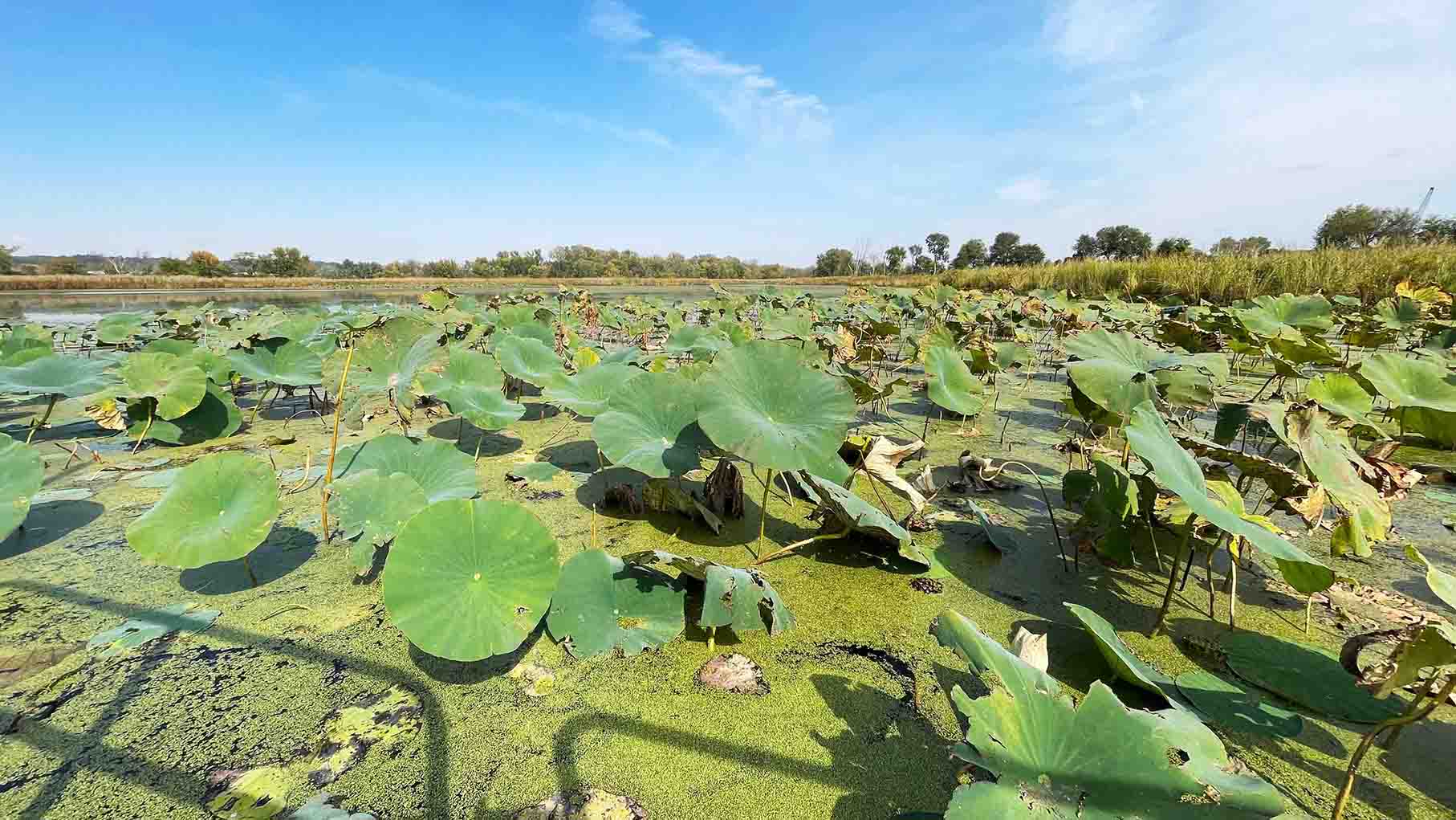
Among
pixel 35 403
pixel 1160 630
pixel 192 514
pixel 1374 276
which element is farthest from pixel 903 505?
pixel 1374 276

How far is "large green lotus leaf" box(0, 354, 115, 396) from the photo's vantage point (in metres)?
2.37

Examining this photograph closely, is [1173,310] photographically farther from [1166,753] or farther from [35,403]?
[35,403]

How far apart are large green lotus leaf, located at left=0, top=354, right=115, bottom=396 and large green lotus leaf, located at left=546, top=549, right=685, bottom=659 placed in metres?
2.81

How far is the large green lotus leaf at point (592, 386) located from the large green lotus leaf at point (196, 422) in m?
1.97

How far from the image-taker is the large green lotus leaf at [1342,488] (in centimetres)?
131

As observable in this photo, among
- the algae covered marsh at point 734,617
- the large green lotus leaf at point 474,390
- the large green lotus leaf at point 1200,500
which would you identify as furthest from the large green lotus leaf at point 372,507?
the large green lotus leaf at point 1200,500

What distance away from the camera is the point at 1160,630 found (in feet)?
4.83

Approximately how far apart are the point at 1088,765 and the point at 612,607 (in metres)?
1.06

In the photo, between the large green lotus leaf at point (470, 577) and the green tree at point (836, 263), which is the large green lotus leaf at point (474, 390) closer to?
the large green lotus leaf at point (470, 577)

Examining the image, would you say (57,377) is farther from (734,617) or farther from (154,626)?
(734,617)

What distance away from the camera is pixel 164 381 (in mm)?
2674

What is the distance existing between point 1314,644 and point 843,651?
121cm

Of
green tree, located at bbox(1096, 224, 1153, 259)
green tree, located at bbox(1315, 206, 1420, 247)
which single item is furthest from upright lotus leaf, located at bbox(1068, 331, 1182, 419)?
Answer: green tree, located at bbox(1096, 224, 1153, 259)

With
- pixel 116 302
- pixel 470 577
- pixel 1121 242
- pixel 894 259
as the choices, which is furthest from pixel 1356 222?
pixel 116 302
